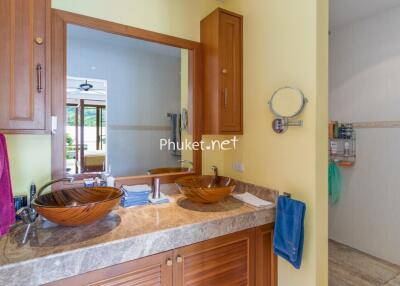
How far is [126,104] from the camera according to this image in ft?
5.85

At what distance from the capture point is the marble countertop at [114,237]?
926 mm

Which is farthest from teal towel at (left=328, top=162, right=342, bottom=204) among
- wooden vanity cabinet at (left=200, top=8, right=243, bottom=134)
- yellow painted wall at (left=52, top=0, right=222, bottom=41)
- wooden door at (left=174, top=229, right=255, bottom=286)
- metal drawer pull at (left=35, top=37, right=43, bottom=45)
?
metal drawer pull at (left=35, top=37, right=43, bottom=45)

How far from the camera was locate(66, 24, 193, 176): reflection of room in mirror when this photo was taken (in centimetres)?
161

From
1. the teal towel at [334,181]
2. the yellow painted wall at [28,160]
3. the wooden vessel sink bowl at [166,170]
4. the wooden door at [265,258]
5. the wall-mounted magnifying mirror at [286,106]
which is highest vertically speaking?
the wall-mounted magnifying mirror at [286,106]

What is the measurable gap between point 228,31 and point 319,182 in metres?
1.33

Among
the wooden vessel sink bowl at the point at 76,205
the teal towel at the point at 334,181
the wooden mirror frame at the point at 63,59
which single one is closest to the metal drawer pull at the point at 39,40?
the wooden mirror frame at the point at 63,59

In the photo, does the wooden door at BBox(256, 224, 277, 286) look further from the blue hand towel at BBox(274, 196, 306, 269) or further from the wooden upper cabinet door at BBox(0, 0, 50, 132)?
the wooden upper cabinet door at BBox(0, 0, 50, 132)

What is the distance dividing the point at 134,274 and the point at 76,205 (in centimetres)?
44

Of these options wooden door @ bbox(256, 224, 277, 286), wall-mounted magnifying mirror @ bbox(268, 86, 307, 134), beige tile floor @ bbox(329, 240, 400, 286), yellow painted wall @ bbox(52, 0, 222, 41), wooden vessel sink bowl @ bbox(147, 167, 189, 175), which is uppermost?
yellow painted wall @ bbox(52, 0, 222, 41)

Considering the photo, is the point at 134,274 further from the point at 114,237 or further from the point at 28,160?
the point at 28,160

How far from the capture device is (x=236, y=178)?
2090 millimetres

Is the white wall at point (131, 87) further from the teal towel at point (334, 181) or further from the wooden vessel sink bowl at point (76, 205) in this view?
the teal towel at point (334, 181)

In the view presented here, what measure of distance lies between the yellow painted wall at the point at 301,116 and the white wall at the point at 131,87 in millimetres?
644

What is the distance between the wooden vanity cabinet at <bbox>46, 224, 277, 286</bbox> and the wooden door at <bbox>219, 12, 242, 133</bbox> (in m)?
0.85
